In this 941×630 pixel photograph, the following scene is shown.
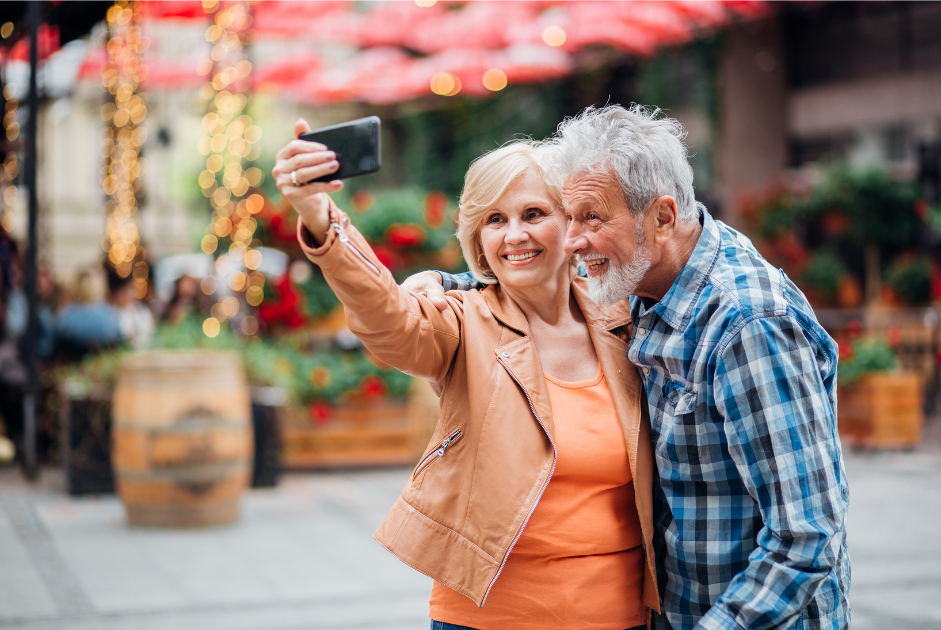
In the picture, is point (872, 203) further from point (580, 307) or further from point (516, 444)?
point (516, 444)

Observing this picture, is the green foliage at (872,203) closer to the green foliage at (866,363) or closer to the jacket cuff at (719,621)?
the green foliage at (866,363)

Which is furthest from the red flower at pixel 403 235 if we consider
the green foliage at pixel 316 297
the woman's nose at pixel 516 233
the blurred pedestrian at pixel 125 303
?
the woman's nose at pixel 516 233

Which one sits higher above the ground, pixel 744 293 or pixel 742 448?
pixel 744 293

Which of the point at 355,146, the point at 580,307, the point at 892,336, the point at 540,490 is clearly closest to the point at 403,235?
the point at 892,336

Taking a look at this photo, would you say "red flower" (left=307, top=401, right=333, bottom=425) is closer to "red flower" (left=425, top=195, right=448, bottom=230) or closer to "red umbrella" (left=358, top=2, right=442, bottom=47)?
"red flower" (left=425, top=195, right=448, bottom=230)

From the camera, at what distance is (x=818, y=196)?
13.1m

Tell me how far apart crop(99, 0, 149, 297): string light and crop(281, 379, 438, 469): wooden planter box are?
490cm

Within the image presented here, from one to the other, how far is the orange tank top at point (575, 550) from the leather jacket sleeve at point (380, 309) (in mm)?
276

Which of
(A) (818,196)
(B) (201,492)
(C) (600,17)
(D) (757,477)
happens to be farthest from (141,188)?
(D) (757,477)

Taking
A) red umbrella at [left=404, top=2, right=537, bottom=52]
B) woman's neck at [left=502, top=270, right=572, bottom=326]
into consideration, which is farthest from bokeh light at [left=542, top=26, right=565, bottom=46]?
woman's neck at [left=502, top=270, right=572, bottom=326]

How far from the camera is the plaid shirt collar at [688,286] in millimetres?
1937

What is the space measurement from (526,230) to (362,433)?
628 cm

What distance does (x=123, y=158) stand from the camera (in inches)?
499

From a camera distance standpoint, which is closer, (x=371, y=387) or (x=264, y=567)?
(x=264, y=567)
